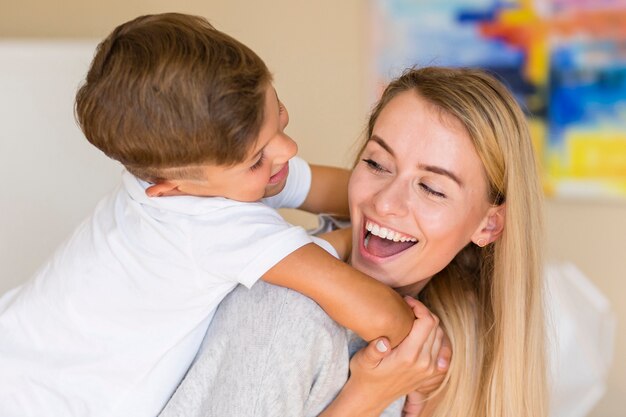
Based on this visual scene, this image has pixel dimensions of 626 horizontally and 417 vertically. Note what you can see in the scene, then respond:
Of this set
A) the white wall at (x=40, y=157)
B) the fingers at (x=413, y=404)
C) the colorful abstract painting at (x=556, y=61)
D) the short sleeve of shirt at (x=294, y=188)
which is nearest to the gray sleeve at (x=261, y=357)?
the fingers at (x=413, y=404)

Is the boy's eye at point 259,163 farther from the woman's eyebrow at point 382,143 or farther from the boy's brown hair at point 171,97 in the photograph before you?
the woman's eyebrow at point 382,143

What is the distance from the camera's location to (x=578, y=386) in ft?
7.31

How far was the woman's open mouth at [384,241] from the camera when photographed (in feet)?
4.97

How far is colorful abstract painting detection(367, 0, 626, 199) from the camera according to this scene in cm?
255

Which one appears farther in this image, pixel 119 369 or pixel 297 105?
pixel 297 105

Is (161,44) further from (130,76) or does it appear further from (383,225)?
(383,225)

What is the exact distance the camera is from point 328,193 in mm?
1842

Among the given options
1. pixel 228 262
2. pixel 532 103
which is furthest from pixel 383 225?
pixel 532 103

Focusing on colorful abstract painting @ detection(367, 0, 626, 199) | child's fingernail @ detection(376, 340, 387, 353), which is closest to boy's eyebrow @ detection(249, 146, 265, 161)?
child's fingernail @ detection(376, 340, 387, 353)

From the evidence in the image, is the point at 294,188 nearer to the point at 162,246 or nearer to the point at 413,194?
the point at 413,194

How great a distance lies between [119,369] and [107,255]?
181 millimetres

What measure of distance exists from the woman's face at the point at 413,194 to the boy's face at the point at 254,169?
21 centimetres

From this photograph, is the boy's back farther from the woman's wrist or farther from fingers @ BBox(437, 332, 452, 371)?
fingers @ BBox(437, 332, 452, 371)

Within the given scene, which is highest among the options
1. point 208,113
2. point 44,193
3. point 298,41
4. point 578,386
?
point 208,113
